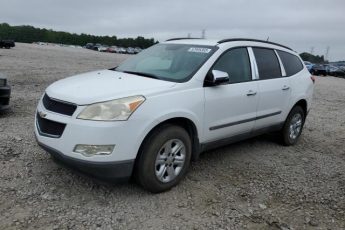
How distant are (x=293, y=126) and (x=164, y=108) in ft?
11.4

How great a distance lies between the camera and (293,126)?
6969mm

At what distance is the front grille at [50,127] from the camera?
13.4 feet

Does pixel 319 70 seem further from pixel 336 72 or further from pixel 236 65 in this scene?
pixel 236 65

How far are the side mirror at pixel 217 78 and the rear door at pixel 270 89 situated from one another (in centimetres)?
103

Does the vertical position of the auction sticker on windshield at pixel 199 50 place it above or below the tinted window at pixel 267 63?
above

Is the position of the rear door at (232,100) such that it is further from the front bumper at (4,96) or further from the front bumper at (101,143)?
the front bumper at (4,96)

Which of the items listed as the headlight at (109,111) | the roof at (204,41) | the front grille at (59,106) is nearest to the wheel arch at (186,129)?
the headlight at (109,111)

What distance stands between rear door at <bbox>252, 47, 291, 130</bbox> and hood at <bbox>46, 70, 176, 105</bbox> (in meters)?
1.83

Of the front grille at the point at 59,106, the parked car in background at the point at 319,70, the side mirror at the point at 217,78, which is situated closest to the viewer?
the front grille at the point at 59,106

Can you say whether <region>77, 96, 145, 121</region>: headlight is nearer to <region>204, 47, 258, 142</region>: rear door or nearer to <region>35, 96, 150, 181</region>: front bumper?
<region>35, 96, 150, 181</region>: front bumper

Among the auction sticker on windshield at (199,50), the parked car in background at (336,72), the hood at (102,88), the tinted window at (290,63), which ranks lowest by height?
the parked car in background at (336,72)

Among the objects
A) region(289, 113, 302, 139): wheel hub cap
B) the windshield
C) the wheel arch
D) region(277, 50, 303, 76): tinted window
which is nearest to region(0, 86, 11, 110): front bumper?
the windshield

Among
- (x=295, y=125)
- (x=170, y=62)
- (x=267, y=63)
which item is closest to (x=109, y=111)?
(x=170, y=62)

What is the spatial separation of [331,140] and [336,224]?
149 inches
